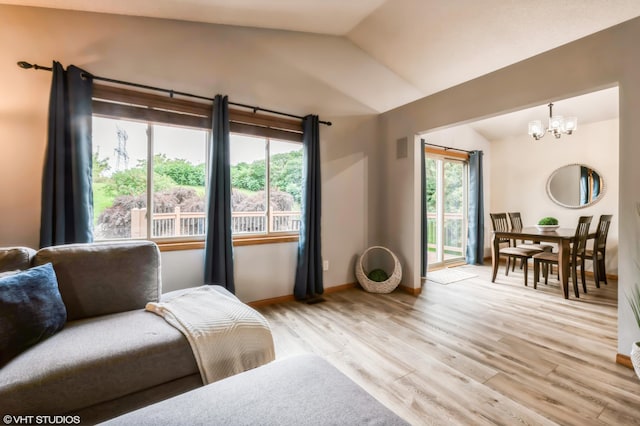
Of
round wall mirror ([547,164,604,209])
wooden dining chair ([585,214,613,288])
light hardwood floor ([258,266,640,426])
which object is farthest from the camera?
round wall mirror ([547,164,604,209])

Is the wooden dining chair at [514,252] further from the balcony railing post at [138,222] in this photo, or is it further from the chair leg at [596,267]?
the balcony railing post at [138,222]

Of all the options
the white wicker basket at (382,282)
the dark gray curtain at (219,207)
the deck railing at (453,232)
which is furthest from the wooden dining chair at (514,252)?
the dark gray curtain at (219,207)

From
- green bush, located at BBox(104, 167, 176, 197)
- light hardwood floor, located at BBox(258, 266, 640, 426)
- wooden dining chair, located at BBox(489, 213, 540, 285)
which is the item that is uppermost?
green bush, located at BBox(104, 167, 176, 197)

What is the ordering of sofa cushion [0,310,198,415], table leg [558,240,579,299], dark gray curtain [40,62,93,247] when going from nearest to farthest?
sofa cushion [0,310,198,415]
dark gray curtain [40,62,93,247]
table leg [558,240,579,299]

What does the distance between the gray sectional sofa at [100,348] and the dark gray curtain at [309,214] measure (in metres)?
1.67

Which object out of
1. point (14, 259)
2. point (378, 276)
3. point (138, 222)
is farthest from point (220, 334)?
→ point (378, 276)

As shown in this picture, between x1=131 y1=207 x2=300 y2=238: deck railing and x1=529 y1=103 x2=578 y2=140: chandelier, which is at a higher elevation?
x1=529 y1=103 x2=578 y2=140: chandelier

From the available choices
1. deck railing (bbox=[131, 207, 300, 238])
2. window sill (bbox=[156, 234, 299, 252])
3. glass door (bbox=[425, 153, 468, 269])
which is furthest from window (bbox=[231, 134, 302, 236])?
glass door (bbox=[425, 153, 468, 269])

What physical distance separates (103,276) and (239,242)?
1360 mm

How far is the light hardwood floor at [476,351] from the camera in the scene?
5.19 feet

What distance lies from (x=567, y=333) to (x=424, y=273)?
1865 millimetres

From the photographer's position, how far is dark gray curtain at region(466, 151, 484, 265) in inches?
206

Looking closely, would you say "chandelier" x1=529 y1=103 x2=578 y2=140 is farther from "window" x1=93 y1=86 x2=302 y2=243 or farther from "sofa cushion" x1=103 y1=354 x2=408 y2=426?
"sofa cushion" x1=103 y1=354 x2=408 y2=426

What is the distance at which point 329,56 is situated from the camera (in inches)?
138
